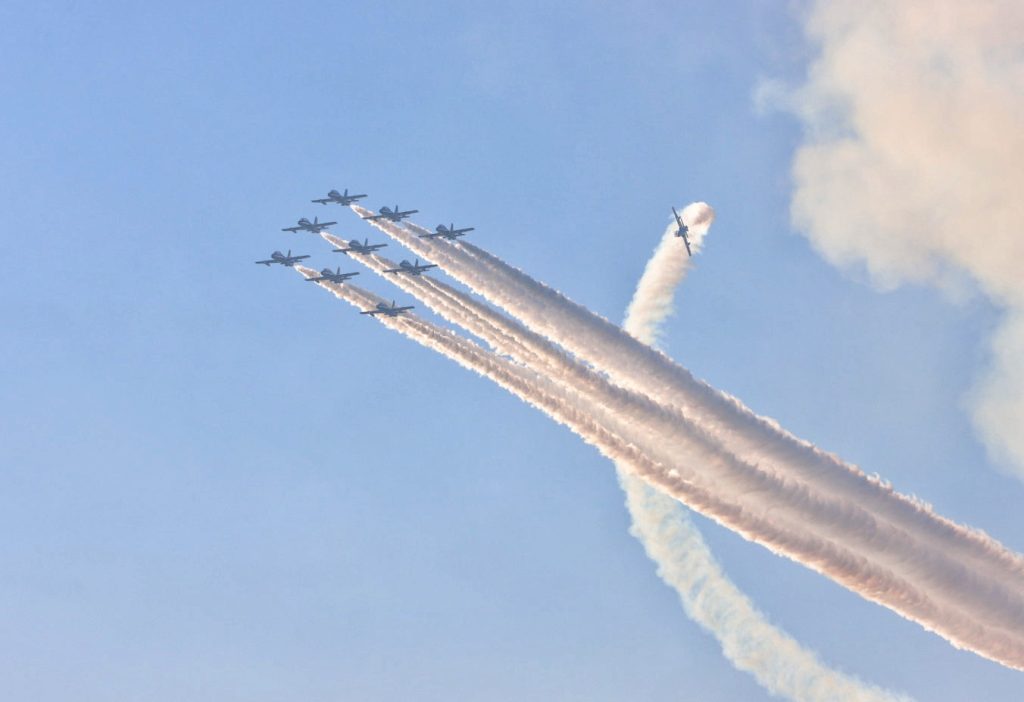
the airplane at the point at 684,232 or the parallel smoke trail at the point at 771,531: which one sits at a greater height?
the airplane at the point at 684,232

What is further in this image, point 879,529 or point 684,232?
point 684,232

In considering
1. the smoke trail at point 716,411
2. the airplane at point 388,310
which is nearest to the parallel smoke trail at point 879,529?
the smoke trail at point 716,411

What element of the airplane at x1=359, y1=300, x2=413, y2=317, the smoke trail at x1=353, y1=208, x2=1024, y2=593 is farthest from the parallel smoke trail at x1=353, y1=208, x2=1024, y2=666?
the airplane at x1=359, y1=300, x2=413, y2=317

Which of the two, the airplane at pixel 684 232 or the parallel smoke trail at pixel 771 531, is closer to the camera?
the parallel smoke trail at pixel 771 531

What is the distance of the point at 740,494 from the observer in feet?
295

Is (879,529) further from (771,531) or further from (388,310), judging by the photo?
(388,310)

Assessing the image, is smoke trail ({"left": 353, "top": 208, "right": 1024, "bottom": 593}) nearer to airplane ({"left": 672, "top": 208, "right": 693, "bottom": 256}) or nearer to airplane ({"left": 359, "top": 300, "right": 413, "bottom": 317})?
airplane ({"left": 359, "top": 300, "right": 413, "bottom": 317})

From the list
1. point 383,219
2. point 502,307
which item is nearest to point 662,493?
point 502,307

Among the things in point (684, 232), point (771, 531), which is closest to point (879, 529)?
point (771, 531)

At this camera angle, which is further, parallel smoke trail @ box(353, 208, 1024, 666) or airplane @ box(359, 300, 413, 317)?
airplane @ box(359, 300, 413, 317)

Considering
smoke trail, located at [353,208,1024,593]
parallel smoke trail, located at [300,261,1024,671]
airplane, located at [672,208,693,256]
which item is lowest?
parallel smoke trail, located at [300,261,1024,671]

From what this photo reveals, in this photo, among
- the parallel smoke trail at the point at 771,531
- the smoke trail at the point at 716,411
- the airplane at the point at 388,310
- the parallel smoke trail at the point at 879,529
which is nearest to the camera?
the parallel smoke trail at the point at 771,531

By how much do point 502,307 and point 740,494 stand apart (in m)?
17.9

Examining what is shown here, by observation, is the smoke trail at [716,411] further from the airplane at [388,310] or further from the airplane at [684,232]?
the airplane at [684,232]
